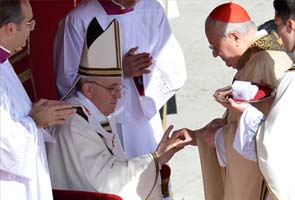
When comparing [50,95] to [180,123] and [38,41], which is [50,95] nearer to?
[38,41]

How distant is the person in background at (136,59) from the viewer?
4.22m

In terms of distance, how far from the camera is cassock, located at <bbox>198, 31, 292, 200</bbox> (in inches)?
139

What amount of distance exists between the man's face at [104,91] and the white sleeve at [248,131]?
0.60 m

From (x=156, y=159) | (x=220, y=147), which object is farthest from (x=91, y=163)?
(x=220, y=147)

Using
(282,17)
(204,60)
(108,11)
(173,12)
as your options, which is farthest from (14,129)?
(204,60)

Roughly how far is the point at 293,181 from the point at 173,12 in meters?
3.20

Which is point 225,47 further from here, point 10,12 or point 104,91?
point 10,12

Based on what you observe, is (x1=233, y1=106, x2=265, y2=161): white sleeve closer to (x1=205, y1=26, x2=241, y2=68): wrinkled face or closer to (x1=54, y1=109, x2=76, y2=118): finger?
(x1=205, y1=26, x2=241, y2=68): wrinkled face

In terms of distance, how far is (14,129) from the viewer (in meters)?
3.04

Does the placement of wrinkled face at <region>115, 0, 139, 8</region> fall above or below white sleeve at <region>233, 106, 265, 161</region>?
above

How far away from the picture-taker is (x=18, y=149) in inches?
120

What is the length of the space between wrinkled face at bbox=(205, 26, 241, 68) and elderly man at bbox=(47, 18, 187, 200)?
1.42ft

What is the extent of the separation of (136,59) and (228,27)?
2.65 feet

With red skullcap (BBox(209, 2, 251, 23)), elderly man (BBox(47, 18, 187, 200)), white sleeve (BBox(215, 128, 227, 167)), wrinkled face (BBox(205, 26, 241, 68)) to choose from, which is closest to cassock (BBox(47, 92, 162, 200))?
elderly man (BBox(47, 18, 187, 200))
